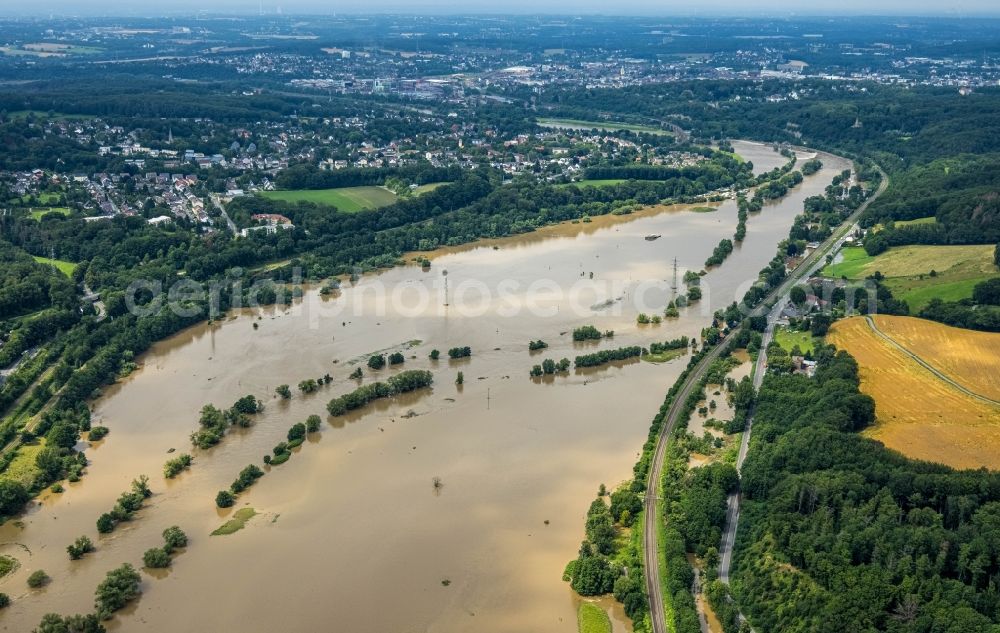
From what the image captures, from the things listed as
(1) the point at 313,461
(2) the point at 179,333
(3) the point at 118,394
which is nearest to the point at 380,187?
(2) the point at 179,333

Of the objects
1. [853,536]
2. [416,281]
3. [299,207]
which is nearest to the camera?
[853,536]

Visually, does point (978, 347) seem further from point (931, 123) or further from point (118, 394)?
point (931, 123)

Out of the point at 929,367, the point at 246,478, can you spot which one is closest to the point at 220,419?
the point at 246,478

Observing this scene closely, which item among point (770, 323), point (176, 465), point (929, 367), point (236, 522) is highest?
point (929, 367)

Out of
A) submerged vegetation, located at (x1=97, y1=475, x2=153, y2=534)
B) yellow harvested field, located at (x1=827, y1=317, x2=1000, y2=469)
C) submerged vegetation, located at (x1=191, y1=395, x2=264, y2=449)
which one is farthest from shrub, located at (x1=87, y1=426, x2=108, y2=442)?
yellow harvested field, located at (x1=827, y1=317, x2=1000, y2=469)

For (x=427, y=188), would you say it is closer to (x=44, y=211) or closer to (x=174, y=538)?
(x=44, y=211)

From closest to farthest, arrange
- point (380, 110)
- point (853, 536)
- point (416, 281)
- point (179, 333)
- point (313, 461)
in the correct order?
point (853, 536), point (313, 461), point (179, 333), point (416, 281), point (380, 110)
